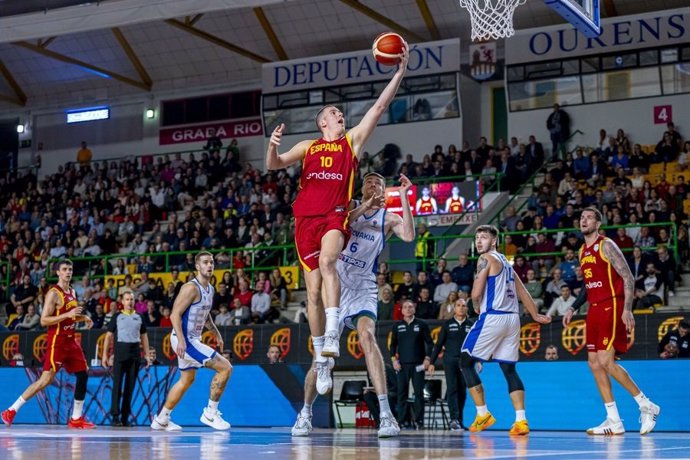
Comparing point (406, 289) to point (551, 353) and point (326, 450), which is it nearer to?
point (551, 353)

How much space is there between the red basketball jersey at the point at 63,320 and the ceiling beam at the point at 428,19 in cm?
1822

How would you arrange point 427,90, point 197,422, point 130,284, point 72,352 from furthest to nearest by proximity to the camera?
1. point 427,90
2. point 130,284
3. point 197,422
4. point 72,352

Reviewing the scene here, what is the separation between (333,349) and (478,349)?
339 centimetres

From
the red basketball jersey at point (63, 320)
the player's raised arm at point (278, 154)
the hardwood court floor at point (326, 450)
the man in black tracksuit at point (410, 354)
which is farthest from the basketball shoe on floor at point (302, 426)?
the man in black tracksuit at point (410, 354)

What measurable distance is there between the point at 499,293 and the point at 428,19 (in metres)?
20.3

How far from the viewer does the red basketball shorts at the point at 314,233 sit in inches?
380

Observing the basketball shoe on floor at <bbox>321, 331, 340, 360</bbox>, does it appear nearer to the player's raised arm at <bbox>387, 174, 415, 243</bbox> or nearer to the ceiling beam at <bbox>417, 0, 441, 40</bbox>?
the player's raised arm at <bbox>387, 174, 415, 243</bbox>

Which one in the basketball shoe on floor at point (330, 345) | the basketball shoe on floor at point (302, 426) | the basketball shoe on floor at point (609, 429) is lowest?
the basketball shoe on floor at point (609, 429)

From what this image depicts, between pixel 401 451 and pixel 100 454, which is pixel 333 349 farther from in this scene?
pixel 100 454

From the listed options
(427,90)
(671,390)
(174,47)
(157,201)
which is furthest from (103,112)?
(671,390)

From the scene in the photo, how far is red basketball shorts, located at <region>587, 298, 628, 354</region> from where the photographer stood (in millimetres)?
11742

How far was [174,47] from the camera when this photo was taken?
35.8 meters

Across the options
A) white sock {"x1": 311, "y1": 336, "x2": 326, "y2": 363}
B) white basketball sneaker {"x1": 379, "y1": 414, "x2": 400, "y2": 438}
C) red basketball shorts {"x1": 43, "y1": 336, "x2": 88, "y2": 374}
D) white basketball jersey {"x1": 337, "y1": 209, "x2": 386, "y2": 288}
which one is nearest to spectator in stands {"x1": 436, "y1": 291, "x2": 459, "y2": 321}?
red basketball shorts {"x1": 43, "y1": 336, "x2": 88, "y2": 374}

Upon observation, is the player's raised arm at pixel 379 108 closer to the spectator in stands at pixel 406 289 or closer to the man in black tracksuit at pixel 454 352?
the man in black tracksuit at pixel 454 352
